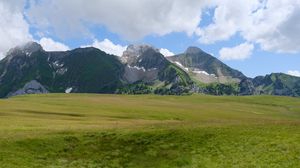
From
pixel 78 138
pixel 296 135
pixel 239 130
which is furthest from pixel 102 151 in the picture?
pixel 296 135

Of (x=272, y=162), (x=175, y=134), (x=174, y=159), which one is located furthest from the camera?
(x=175, y=134)

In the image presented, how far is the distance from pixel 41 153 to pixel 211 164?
20.3 meters

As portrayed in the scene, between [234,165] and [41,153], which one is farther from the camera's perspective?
[41,153]

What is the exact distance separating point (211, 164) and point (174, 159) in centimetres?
472

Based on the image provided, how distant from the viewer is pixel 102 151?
52.5m

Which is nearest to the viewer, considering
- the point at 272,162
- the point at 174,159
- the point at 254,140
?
the point at 272,162

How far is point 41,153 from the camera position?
51094mm

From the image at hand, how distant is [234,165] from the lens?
46.0m

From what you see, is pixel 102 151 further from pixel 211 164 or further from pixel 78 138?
pixel 211 164

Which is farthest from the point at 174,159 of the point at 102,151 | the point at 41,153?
the point at 41,153

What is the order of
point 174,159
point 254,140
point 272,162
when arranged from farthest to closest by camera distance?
point 254,140
point 174,159
point 272,162

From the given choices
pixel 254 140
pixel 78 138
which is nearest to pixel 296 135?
pixel 254 140

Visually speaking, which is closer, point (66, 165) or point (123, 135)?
point (66, 165)

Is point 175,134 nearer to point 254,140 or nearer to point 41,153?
point 254,140
